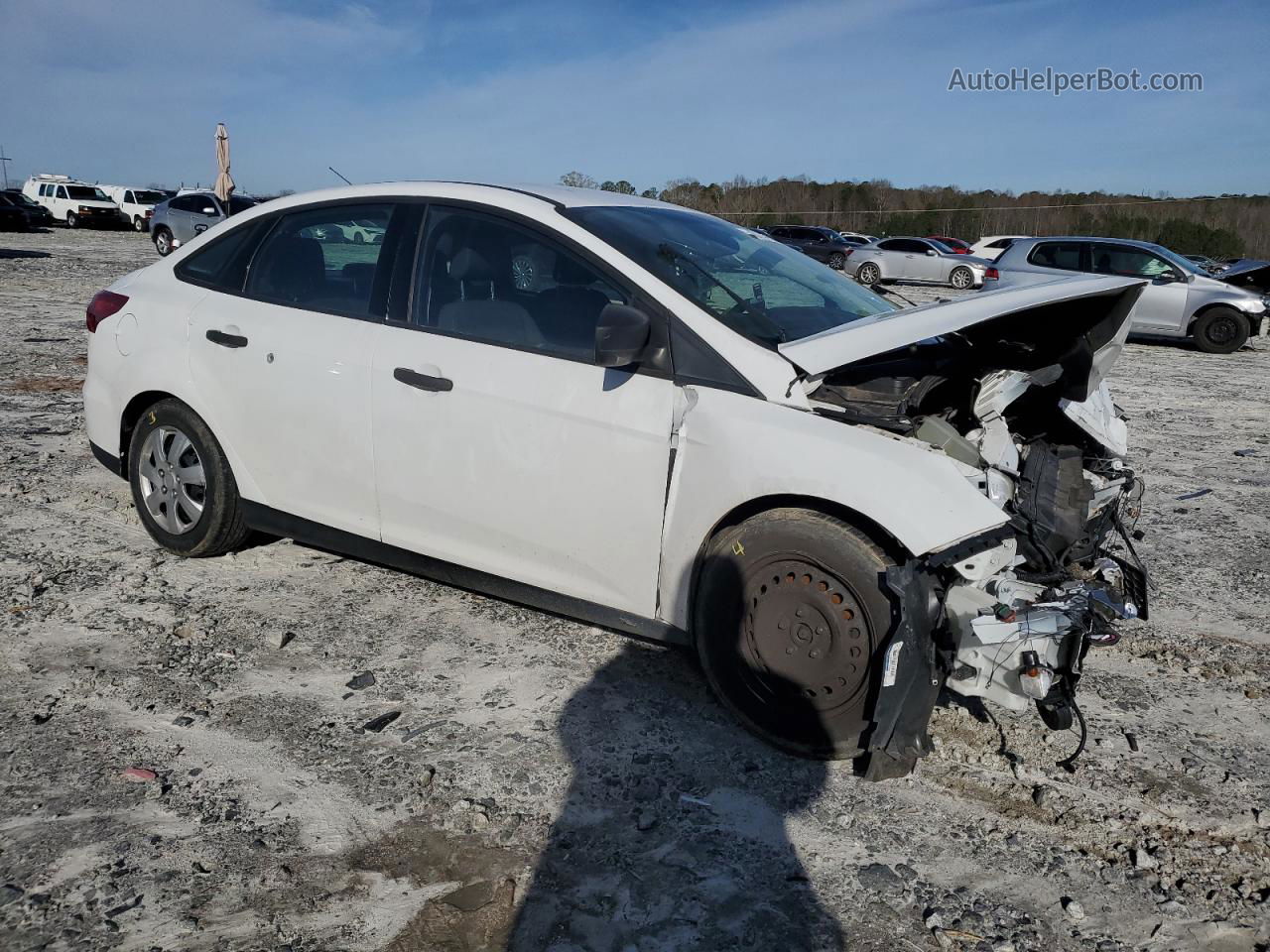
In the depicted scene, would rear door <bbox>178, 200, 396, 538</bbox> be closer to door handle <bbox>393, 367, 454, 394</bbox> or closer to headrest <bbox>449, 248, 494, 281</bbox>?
door handle <bbox>393, 367, 454, 394</bbox>

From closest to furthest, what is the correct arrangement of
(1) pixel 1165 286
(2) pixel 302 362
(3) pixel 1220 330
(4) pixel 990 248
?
(2) pixel 302 362, (3) pixel 1220 330, (1) pixel 1165 286, (4) pixel 990 248

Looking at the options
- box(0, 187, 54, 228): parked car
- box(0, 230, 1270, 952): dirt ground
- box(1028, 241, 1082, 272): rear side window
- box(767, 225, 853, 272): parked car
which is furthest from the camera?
box(0, 187, 54, 228): parked car

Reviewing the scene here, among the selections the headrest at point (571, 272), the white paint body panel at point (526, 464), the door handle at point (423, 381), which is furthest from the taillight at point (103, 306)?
the headrest at point (571, 272)

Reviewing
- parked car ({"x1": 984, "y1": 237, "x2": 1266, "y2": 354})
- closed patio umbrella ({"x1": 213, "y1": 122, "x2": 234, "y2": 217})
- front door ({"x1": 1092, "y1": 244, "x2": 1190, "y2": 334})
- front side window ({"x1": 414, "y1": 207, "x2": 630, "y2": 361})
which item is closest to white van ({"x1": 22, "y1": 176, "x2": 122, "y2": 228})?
closed patio umbrella ({"x1": 213, "y1": 122, "x2": 234, "y2": 217})

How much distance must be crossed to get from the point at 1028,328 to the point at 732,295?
1.09 metres

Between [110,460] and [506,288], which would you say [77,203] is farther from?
[506,288]

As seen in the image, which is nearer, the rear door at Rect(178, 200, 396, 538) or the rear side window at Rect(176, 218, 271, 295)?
the rear door at Rect(178, 200, 396, 538)

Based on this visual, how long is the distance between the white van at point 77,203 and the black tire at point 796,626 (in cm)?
4326

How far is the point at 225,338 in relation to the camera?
436 centimetres

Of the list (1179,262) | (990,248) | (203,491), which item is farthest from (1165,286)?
(990,248)

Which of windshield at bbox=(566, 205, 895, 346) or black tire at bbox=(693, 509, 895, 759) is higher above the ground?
windshield at bbox=(566, 205, 895, 346)

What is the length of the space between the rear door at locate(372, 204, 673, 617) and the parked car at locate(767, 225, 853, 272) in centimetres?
3023

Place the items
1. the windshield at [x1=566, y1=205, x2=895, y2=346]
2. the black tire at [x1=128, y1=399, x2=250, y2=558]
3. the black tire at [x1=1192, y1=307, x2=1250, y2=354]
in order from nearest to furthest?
the windshield at [x1=566, y1=205, x2=895, y2=346] < the black tire at [x1=128, y1=399, x2=250, y2=558] < the black tire at [x1=1192, y1=307, x2=1250, y2=354]

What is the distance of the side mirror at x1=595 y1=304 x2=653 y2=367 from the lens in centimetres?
322
